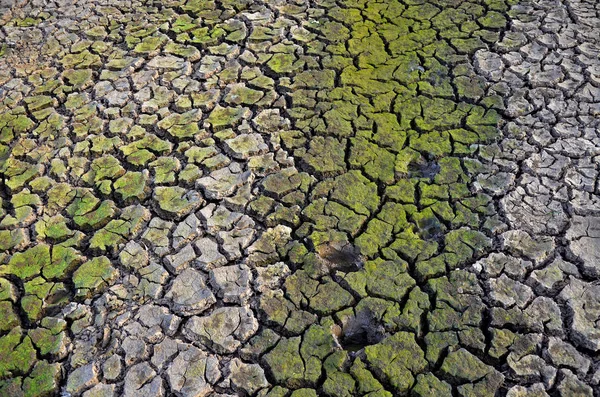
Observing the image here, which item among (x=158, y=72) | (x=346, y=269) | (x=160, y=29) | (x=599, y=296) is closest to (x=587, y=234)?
(x=599, y=296)

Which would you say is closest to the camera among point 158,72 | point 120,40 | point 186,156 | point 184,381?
point 184,381

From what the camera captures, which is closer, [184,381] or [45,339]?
[184,381]

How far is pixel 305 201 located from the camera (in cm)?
264

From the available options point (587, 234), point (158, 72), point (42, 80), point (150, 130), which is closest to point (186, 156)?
point (150, 130)

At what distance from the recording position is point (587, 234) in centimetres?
237

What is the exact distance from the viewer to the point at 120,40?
366 centimetres

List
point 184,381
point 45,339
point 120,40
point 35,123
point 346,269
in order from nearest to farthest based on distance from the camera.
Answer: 1. point 184,381
2. point 45,339
3. point 346,269
4. point 35,123
5. point 120,40

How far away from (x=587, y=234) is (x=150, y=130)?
2.01 meters

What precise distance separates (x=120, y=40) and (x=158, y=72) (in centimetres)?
48

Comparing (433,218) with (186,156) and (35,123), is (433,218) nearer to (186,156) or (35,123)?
(186,156)

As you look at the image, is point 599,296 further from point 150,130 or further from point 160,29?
point 160,29

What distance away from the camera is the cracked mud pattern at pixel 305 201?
2.11 m

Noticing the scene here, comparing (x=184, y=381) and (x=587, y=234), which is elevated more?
(x=587, y=234)

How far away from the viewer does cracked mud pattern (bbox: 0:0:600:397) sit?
82.9 inches
